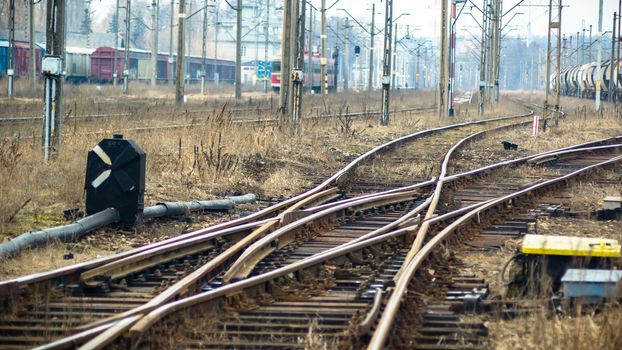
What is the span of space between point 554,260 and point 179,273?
2.83 m

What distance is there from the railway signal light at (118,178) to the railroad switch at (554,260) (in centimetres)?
426

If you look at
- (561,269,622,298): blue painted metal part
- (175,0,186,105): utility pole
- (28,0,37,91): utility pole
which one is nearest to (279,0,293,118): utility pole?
(175,0,186,105): utility pole

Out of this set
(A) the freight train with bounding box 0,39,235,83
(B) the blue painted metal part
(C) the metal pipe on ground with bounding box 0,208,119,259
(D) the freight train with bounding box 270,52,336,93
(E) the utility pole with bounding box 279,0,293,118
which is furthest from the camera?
(D) the freight train with bounding box 270,52,336,93

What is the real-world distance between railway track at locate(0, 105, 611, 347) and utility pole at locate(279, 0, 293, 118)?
10.9m

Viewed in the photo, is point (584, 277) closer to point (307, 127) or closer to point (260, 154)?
point (260, 154)

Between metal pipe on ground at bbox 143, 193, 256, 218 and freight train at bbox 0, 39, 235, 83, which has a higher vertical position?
freight train at bbox 0, 39, 235, 83

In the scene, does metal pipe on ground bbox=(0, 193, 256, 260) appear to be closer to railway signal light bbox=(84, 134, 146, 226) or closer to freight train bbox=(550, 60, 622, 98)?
railway signal light bbox=(84, 134, 146, 226)

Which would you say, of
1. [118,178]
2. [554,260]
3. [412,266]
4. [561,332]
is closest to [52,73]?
[118,178]

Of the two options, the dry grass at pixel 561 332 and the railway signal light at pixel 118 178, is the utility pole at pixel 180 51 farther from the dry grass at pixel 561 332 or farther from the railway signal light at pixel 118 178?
the dry grass at pixel 561 332

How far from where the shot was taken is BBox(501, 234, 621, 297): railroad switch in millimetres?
7648

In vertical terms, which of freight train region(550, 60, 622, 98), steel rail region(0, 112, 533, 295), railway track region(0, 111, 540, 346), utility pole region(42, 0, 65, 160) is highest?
freight train region(550, 60, 622, 98)

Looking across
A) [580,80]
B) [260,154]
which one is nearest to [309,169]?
[260,154]

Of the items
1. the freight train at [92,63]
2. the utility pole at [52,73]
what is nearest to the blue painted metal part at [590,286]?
the utility pole at [52,73]

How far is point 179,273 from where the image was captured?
822 centimetres
